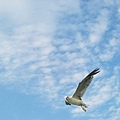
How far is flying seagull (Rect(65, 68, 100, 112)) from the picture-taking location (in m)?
83.1

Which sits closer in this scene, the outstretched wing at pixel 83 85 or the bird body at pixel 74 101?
the outstretched wing at pixel 83 85

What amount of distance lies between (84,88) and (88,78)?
6.06ft

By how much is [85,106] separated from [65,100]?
2.11m

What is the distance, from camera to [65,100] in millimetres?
85312

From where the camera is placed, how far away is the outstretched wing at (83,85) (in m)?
82.6

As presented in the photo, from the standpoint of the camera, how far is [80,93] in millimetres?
85500

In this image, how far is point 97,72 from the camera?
81875 millimetres

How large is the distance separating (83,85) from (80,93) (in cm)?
159

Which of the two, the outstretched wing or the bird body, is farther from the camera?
the bird body

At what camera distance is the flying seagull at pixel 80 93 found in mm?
83125

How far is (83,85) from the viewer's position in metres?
84.1

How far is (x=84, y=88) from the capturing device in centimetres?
8462

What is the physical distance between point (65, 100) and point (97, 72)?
5120mm

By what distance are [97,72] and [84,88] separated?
10.8 ft
